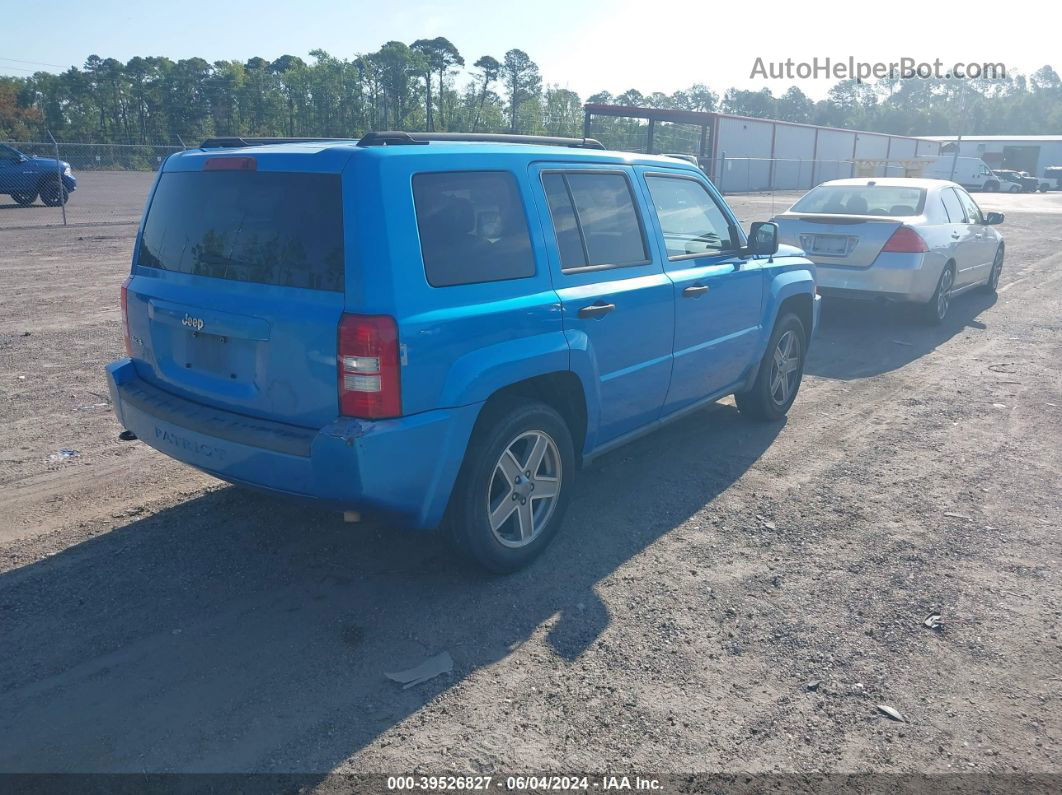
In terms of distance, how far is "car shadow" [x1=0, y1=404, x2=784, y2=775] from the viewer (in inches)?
118

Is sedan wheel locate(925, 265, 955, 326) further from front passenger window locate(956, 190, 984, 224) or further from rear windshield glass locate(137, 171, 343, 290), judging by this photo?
rear windshield glass locate(137, 171, 343, 290)

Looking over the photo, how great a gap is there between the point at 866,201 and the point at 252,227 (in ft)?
28.3

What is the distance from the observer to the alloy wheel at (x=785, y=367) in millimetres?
6570

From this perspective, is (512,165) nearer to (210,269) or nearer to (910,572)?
(210,269)

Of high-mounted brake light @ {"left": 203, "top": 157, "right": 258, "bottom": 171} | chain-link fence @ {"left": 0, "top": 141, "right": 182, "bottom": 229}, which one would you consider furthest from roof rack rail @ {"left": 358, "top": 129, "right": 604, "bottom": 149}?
chain-link fence @ {"left": 0, "top": 141, "right": 182, "bottom": 229}

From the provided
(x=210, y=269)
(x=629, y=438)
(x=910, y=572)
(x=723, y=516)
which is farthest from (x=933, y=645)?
(x=210, y=269)

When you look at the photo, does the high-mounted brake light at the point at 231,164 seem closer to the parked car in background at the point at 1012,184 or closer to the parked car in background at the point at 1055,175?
the parked car in background at the point at 1012,184

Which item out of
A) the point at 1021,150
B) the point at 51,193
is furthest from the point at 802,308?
the point at 1021,150

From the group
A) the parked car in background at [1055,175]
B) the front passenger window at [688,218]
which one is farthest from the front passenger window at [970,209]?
the parked car in background at [1055,175]

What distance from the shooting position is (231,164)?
3826 millimetres

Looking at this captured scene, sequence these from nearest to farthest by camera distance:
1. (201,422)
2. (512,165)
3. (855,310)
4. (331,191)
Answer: (331,191) → (201,422) → (512,165) → (855,310)

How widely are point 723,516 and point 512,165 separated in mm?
2373

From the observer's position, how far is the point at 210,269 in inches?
152

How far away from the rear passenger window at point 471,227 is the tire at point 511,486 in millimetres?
670
